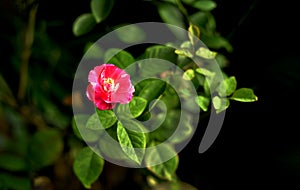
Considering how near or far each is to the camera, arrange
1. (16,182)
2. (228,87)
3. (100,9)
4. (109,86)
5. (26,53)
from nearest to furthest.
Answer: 1. (109,86)
2. (228,87)
3. (100,9)
4. (16,182)
5. (26,53)

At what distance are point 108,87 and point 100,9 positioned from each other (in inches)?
10.9

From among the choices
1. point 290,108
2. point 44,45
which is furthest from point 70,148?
point 290,108

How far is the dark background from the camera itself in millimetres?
1347

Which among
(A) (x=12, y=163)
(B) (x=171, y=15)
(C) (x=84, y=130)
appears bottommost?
(A) (x=12, y=163)

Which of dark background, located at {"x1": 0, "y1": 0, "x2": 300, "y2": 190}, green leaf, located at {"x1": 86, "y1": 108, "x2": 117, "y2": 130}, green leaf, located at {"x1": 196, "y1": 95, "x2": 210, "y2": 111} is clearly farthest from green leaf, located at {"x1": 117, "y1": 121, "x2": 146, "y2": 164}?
dark background, located at {"x1": 0, "y1": 0, "x2": 300, "y2": 190}

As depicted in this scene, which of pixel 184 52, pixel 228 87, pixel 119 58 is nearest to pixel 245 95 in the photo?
pixel 228 87

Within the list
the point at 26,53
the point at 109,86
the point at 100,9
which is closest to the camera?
the point at 109,86

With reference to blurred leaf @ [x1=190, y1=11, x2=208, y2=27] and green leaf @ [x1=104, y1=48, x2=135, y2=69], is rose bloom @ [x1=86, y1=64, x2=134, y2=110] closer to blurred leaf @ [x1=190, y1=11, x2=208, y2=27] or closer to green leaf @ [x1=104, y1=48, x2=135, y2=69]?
green leaf @ [x1=104, y1=48, x2=135, y2=69]

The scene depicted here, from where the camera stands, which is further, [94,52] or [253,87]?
[253,87]

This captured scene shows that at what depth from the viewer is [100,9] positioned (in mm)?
1122

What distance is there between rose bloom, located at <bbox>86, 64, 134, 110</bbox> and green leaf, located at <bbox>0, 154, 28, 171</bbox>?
1.87 ft

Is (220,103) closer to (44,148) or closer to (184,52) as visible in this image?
(184,52)

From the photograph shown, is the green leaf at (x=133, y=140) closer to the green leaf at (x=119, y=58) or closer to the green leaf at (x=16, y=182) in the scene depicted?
the green leaf at (x=119, y=58)

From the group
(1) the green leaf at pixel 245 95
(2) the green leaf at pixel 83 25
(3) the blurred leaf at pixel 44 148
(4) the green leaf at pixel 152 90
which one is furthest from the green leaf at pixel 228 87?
(3) the blurred leaf at pixel 44 148
